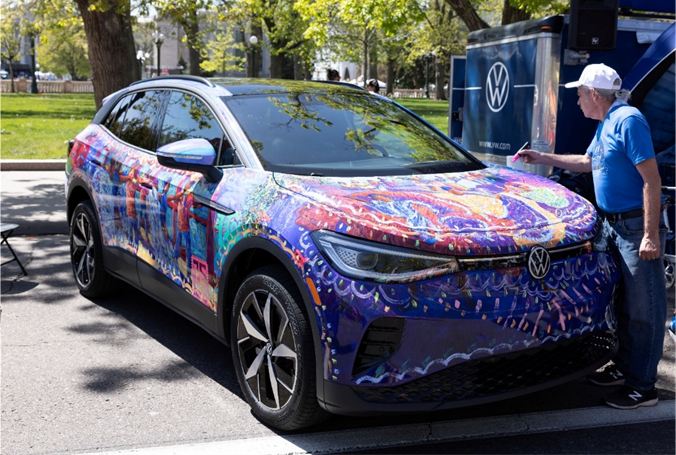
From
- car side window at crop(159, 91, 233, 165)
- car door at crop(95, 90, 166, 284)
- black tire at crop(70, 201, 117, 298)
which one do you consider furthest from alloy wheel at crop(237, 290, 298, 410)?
black tire at crop(70, 201, 117, 298)

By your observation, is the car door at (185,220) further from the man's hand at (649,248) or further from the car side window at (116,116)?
the man's hand at (649,248)

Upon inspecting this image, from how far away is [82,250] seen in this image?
6.29 meters

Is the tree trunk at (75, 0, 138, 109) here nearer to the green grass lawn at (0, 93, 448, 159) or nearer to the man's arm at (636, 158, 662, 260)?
the green grass lawn at (0, 93, 448, 159)

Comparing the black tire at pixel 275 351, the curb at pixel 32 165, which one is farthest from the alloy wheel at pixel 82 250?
the curb at pixel 32 165

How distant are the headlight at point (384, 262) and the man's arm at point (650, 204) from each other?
1.23 metres

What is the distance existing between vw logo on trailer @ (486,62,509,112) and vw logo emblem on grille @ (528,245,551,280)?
4.94 metres

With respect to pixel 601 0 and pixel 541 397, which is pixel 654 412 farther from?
pixel 601 0

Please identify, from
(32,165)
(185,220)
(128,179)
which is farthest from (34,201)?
(185,220)

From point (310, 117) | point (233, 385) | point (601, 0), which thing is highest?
point (601, 0)

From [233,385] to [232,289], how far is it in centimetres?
71

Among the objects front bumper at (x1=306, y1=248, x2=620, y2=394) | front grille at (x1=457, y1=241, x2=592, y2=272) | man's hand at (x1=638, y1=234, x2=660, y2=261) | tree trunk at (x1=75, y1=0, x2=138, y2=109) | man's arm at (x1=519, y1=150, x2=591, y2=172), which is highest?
tree trunk at (x1=75, y1=0, x2=138, y2=109)

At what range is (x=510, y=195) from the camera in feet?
13.1

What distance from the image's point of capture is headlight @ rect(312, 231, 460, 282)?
3.31m

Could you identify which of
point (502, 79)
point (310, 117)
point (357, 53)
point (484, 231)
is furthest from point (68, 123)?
point (357, 53)
